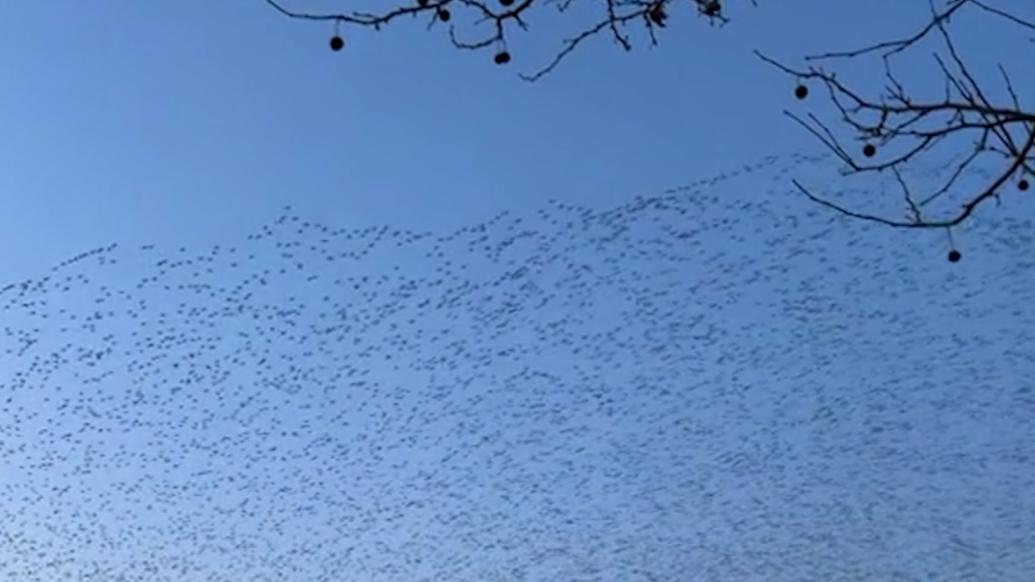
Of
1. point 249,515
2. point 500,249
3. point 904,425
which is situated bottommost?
point 249,515

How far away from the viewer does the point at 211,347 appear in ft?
38.6

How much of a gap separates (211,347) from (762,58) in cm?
1047

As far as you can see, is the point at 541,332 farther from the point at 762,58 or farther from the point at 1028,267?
the point at 762,58

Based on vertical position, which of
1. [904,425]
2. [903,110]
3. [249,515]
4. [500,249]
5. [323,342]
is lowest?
[903,110]

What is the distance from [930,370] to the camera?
36.8 feet

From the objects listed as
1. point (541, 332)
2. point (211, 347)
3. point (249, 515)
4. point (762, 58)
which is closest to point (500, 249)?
point (541, 332)

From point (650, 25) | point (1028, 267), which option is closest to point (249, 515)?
point (1028, 267)

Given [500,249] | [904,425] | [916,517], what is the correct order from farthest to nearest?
[500,249], [904,425], [916,517]

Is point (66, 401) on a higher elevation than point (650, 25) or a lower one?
higher

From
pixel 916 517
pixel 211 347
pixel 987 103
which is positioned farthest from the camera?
pixel 211 347

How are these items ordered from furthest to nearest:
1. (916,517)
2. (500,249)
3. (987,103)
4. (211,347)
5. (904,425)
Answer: (500,249) < (211,347) < (904,425) < (916,517) < (987,103)

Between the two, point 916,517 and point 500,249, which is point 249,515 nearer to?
point 500,249

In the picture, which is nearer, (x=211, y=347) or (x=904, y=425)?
(x=904, y=425)

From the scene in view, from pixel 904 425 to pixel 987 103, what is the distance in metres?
9.76
